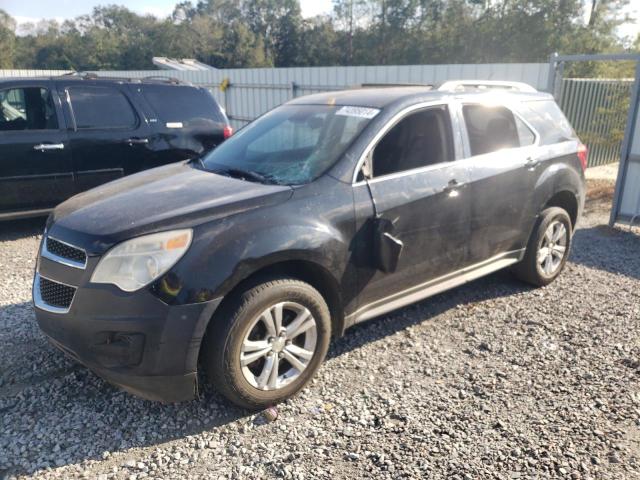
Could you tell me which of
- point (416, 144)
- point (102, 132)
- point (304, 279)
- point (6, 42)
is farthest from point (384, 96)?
point (6, 42)

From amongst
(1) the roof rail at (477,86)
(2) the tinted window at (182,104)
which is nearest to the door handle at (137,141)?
(2) the tinted window at (182,104)

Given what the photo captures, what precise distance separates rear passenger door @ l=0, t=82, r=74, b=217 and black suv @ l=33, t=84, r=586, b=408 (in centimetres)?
299

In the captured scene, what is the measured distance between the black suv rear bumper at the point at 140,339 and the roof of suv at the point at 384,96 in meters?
1.94

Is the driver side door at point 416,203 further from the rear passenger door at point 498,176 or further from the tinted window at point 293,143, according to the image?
the tinted window at point 293,143

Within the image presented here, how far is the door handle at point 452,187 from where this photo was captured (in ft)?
12.8

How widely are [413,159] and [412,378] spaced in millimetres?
1534

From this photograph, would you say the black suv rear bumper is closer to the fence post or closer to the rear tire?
the rear tire

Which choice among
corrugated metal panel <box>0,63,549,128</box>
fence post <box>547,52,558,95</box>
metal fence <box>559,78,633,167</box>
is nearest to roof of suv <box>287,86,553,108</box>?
corrugated metal panel <box>0,63,549,128</box>

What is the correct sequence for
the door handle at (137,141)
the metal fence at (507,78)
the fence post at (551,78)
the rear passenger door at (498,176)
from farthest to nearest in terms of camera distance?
the metal fence at (507,78)
the fence post at (551,78)
the door handle at (137,141)
the rear passenger door at (498,176)

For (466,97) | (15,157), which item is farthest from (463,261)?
(15,157)

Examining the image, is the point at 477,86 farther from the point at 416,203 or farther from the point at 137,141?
the point at 137,141

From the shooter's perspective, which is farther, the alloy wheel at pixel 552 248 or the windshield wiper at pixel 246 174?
the alloy wheel at pixel 552 248

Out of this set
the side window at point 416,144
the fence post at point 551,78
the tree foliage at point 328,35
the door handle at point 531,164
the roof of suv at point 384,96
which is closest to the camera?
the side window at point 416,144

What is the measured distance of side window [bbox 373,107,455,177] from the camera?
3.70 meters
